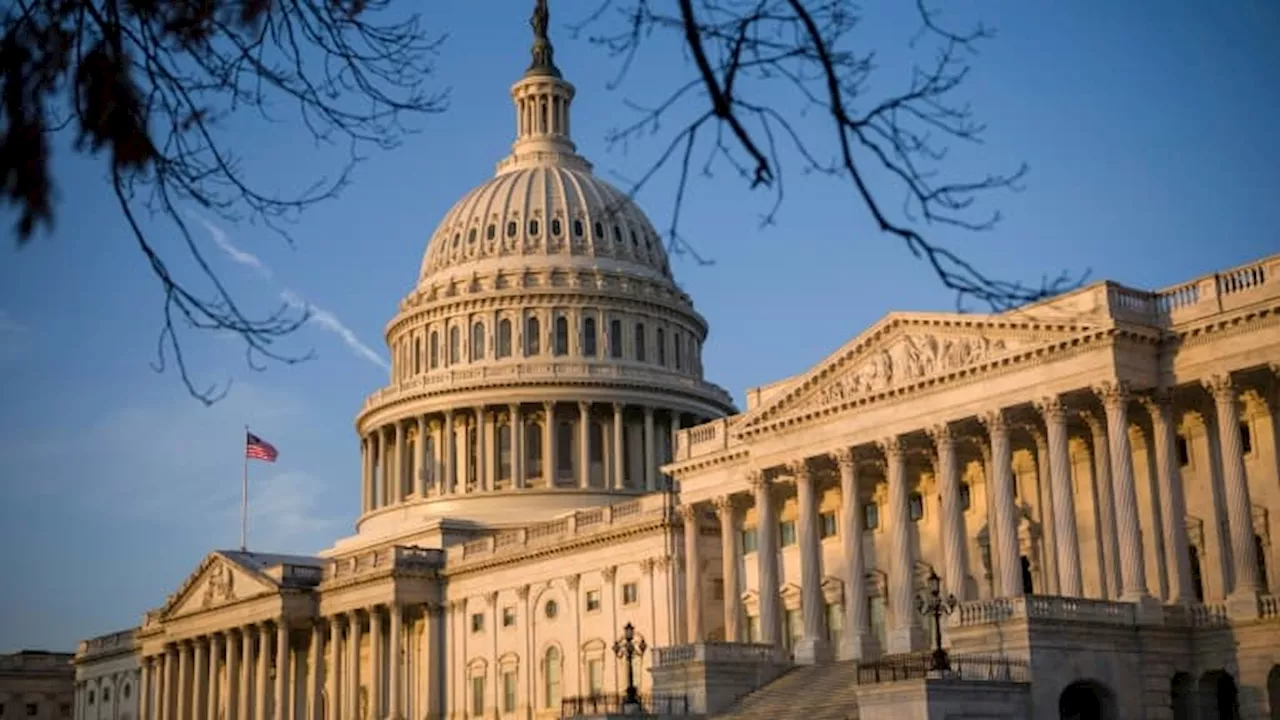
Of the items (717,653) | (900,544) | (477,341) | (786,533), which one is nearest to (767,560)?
(717,653)

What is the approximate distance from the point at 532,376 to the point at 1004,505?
60.2 m

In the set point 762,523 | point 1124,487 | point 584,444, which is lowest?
point 1124,487

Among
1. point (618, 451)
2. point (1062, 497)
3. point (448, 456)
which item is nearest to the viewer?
point (1062, 497)

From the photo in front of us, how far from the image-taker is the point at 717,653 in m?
69.1

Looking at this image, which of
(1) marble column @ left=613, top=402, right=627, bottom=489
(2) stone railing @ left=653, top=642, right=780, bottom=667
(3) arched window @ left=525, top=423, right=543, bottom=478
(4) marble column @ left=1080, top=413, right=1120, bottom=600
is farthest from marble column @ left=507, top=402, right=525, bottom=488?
(4) marble column @ left=1080, top=413, right=1120, bottom=600

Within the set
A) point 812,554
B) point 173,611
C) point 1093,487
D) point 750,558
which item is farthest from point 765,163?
point 173,611

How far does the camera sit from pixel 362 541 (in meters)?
120

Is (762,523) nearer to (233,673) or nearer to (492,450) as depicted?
(492,450)

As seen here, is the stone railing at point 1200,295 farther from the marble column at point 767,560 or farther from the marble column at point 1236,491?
the marble column at point 767,560

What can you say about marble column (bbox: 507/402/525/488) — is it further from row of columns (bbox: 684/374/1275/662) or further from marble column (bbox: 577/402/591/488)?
row of columns (bbox: 684/374/1275/662)

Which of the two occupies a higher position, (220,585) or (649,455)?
(649,455)

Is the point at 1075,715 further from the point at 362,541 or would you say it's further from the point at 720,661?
the point at 362,541

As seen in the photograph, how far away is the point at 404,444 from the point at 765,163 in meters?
114

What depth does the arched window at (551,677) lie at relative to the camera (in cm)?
9194
